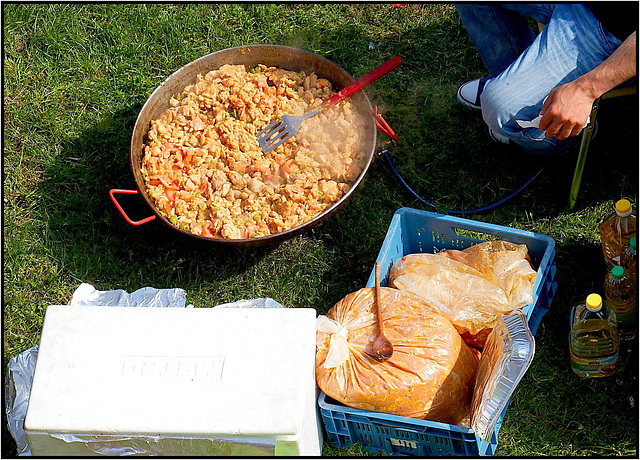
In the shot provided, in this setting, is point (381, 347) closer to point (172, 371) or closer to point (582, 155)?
point (172, 371)

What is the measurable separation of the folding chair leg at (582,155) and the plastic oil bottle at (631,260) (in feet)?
1.55

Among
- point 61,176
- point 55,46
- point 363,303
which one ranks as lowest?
point 61,176

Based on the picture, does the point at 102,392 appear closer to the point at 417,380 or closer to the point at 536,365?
the point at 417,380

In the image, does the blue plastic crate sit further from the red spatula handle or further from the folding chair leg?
the red spatula handle

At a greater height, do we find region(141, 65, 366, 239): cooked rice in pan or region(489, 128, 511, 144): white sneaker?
region(489, 128, 511, 144): white sneaker

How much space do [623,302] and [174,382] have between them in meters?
1.75

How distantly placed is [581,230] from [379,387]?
1.35 meters

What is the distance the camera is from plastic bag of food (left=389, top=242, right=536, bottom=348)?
2744 mm

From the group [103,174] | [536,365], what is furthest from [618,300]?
[103,174]

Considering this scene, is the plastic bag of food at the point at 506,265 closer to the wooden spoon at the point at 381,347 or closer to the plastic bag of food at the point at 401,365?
the plastic bag of food at the point at 401,365

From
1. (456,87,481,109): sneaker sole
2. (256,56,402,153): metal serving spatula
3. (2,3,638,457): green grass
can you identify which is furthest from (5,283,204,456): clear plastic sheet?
(456,87,481,109): sneaker sole

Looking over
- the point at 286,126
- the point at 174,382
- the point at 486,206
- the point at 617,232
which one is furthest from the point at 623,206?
the point at 174,382

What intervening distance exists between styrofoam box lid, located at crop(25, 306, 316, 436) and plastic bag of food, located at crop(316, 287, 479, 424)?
14cm

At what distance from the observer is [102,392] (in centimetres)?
232
